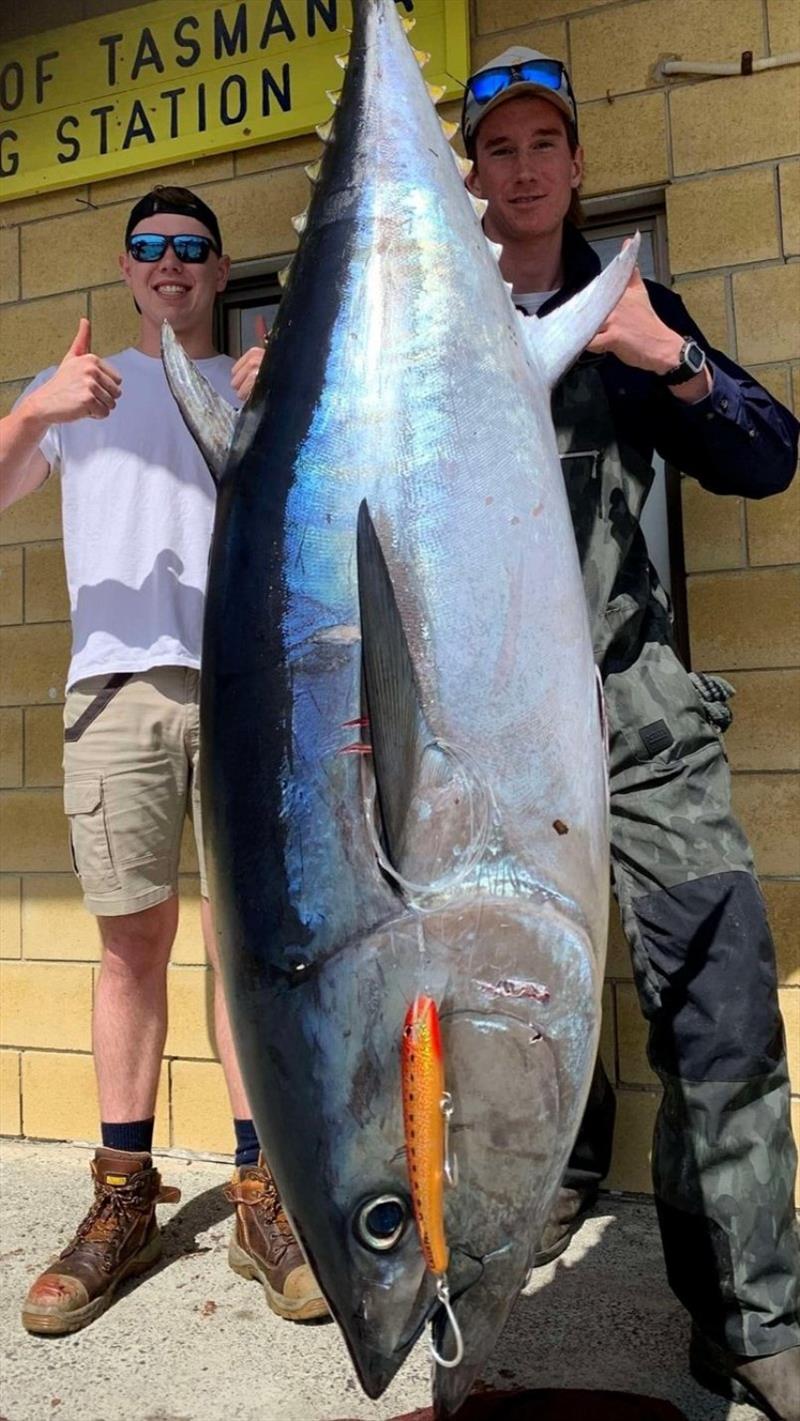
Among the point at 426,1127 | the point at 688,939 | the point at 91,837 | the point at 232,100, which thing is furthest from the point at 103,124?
the point at 426,1127

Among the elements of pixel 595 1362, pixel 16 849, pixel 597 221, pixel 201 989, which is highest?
pixel 597 221

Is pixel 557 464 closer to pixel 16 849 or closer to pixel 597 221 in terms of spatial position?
pixel 597 221

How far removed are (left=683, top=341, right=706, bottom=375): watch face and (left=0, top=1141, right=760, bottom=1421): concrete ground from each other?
1.62m

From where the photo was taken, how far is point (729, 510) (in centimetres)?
274

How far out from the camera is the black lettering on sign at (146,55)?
131 inches

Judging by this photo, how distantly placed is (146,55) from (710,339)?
184 cm

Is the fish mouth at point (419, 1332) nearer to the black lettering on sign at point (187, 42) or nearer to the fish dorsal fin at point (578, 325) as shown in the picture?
the fish dorsal fin at point (578, 325)

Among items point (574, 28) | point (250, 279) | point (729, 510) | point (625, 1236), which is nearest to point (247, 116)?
point (250, 279)

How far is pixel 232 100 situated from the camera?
3217 mm

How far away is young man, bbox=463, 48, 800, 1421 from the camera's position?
1794mm

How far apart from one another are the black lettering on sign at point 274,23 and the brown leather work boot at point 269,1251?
112 inches

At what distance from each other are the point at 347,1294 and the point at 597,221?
8.40 feet

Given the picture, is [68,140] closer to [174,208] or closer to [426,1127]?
[174,208]

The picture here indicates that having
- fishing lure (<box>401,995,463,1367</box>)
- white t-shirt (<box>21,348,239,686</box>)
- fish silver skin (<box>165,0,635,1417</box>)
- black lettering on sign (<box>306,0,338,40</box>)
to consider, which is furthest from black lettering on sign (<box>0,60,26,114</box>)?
fishing lure (<box>401,995,463,1367</box>)
